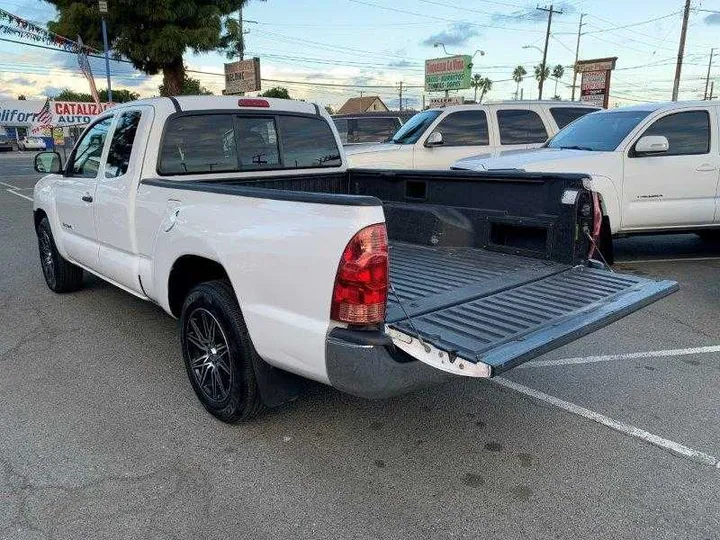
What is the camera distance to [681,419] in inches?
135

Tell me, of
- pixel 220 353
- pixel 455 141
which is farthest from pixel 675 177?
pixel 220 353

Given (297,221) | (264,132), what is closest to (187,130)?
(264,132)

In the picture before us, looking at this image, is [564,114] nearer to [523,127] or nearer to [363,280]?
[523,127]

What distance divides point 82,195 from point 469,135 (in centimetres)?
689

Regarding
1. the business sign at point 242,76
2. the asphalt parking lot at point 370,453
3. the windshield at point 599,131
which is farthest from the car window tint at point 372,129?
the business sign at point 242,76

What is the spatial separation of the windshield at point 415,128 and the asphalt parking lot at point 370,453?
6176mm

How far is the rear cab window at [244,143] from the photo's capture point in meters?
4.13

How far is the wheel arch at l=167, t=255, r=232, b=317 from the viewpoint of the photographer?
3.37 m

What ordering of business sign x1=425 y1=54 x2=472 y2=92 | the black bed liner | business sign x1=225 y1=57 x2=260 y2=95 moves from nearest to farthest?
the black bed liner < business sign x1=225 y1=57 x2=260 y2=95 < business sign x1=425 y1=54 x2=472 y2=92

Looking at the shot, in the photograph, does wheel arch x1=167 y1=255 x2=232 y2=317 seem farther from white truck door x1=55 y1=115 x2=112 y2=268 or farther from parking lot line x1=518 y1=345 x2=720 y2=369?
parking lot line x1=518 y1=345 x2=720 y2=369

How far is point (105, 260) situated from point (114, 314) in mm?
1032

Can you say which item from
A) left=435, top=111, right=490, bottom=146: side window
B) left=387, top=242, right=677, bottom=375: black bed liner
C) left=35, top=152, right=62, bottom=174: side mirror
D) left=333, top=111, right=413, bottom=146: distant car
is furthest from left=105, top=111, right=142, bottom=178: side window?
left=333, top=111, right=413, bottom=146: distant car

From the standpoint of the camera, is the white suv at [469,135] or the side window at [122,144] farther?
the white suv at [469,135]

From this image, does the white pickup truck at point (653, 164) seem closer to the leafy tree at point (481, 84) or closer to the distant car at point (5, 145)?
the distant car at point (5, 145)
